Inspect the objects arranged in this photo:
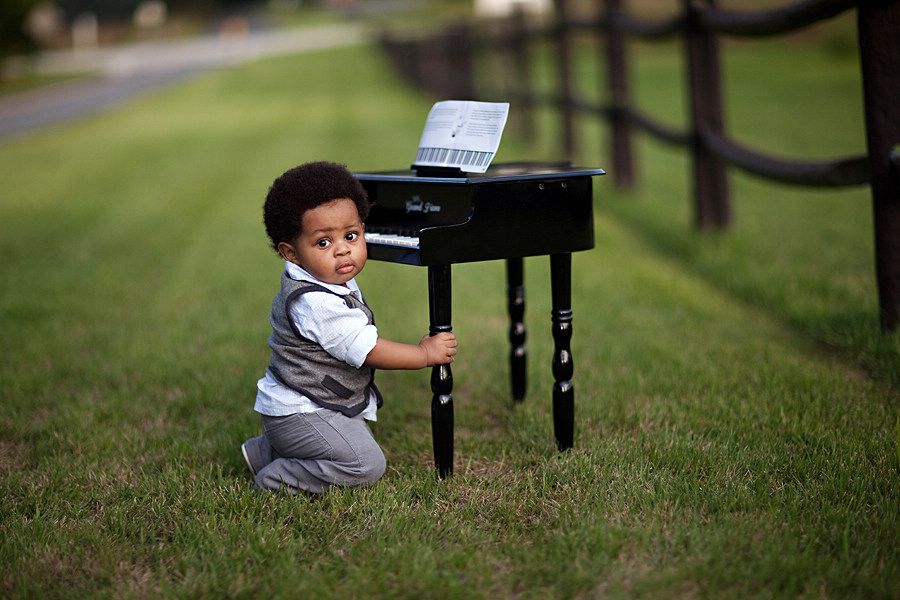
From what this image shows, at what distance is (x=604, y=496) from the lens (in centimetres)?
365

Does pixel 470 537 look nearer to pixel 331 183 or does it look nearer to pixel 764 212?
pixel 331 183

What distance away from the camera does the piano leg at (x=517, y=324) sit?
4727mm

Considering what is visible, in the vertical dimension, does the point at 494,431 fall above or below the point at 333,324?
below

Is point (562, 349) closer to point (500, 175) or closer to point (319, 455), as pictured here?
point (500, 175)

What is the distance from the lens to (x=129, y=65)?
43906mm

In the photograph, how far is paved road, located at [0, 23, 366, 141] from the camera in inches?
1053

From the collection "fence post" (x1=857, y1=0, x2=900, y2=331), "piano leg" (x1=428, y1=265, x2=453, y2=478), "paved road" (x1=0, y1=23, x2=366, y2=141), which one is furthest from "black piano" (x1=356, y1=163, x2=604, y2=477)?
"paved road" (x1=0, y1=23, x2=366, y2=141)

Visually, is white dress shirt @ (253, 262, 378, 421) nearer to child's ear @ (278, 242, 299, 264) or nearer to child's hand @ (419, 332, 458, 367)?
child's ear @ (278, 242, 299, 264)

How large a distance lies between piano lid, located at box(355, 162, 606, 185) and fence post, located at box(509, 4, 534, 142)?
12.2m

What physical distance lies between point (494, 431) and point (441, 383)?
834 mm

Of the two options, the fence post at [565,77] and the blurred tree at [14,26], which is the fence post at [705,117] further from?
the blurred tree at [14,26]

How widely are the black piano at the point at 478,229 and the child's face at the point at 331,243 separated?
0.54ft

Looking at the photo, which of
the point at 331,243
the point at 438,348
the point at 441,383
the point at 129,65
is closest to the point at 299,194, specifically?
the point at 331,243

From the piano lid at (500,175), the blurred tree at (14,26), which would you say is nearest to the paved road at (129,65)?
the blurred tree at (14,26)
